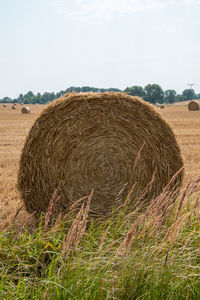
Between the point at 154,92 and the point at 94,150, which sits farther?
the point at 154,92

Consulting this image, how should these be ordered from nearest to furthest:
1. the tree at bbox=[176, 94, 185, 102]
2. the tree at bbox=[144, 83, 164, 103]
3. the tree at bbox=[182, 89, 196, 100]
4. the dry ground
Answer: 1. the dry ground
2. the tree at bbox=[144, 83, 164, 103]
3. the tree at bbox=[176, 94, 185, 102]
4. the tree at bbox=[182, 89, 196, 100]

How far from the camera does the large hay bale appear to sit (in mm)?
5574

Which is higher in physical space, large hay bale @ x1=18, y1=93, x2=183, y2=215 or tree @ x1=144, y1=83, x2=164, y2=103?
tree @ x1=144, y1=83, x2=164, y2=103

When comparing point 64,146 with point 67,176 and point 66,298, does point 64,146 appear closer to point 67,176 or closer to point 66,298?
point 67,176

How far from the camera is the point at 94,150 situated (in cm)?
579

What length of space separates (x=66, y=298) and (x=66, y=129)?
10.1 ft

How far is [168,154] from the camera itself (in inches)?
229

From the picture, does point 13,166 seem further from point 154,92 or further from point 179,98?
point 179,98

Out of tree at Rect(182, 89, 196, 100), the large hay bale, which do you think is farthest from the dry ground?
tree at Rect(182, 89, 196, 100)

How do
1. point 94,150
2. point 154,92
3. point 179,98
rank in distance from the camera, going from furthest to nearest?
point 179,98
point 154,92
point 94,150

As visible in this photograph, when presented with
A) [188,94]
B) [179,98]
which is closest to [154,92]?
[179,98]

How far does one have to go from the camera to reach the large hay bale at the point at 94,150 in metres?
5.57

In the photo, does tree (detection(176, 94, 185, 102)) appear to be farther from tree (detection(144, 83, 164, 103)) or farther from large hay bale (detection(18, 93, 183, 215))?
large hay bale (detection(18, 93, 183, 215))

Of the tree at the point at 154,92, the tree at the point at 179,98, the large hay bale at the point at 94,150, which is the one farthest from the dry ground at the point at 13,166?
the tree at the point at 179,98
